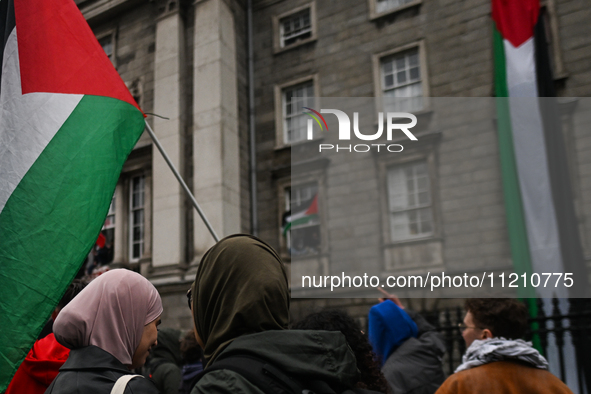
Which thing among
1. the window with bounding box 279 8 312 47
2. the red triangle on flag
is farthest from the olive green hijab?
the window with bounding box 279 8 312 47

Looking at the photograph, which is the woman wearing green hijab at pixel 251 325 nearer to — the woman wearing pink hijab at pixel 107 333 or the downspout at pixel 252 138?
the woman wearing pink hijab at pixel 107 333

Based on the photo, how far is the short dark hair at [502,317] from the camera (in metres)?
2.62

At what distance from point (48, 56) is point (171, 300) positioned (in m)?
8.59

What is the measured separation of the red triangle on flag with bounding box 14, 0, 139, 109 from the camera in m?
4.33

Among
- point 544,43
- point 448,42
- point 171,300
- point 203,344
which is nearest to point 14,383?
point 203,344

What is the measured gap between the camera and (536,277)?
5.82 m

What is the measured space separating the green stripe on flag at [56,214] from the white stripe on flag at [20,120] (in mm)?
63

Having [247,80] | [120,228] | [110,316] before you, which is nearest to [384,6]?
[247,80]

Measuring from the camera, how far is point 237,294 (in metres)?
1.46

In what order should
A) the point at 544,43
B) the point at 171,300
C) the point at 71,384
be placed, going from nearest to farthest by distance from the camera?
the point at 71,384, the point at 544,43, the point at 171,300

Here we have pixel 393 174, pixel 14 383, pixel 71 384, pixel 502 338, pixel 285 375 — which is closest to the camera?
pixel 285 375

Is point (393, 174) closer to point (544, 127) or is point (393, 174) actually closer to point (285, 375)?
point (544, 127)

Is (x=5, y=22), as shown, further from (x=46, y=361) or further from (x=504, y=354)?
(x=504, y=354)

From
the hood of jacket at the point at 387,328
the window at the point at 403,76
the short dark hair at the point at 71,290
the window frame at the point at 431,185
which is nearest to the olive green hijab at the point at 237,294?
the short dark hair at the point at 71,290
